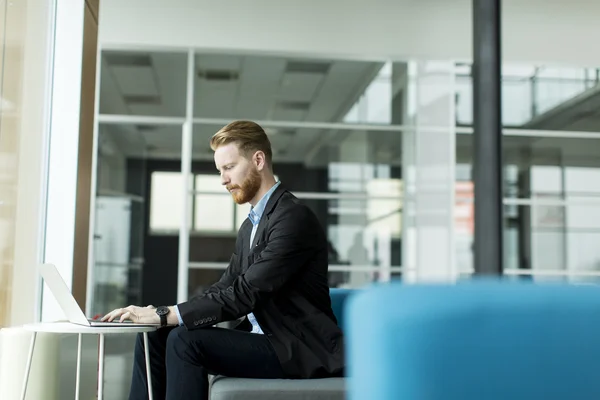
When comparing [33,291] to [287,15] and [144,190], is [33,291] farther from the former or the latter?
[287,15]

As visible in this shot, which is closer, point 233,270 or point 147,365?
point 147,365

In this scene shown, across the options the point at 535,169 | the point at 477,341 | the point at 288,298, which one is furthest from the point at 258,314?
the point at 535,169

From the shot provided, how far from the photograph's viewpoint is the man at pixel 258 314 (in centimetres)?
255

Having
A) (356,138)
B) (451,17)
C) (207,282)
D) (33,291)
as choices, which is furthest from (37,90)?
(451,17)

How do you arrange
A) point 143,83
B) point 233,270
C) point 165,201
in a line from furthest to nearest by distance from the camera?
1. point 165,201
2. point 143,83
3. point 233,270

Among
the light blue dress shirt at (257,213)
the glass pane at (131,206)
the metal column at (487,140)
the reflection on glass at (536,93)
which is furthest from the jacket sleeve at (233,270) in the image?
the reflection on glass at (536,93)

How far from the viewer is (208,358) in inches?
100

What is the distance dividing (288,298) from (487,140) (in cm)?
393

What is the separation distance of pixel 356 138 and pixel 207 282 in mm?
1924

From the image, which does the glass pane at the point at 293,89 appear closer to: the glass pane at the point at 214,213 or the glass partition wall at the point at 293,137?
the glass partition wall at the point at 293,137

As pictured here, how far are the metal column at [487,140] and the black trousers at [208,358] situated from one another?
3.86 meters

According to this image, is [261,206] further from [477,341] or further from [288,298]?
[477,341]

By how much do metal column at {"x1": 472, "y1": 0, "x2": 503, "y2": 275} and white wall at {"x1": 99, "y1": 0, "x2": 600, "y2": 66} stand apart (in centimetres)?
99

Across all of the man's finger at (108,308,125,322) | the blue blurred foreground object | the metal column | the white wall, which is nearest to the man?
the man's finger at (108,308,125,322)
